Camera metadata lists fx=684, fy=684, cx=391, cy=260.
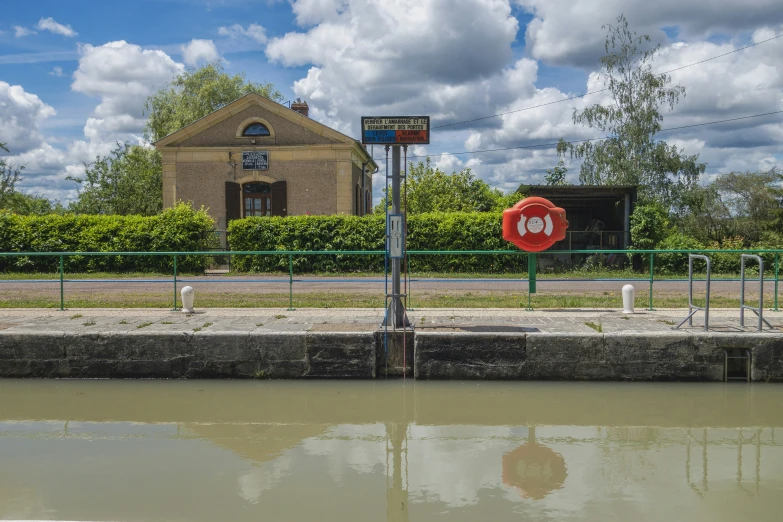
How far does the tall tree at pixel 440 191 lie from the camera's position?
38875 mm

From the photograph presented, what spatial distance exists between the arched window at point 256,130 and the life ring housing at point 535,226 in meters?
19.0

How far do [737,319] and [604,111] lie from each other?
27.1m

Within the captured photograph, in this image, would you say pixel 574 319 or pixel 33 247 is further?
pixel 33 247

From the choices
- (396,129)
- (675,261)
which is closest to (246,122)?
(675,261)

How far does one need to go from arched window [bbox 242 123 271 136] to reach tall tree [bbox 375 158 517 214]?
36.2 feet

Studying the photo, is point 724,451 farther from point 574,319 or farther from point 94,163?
point 94,163

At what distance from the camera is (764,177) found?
1537 inches

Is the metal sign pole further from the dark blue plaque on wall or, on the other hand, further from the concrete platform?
the dark blue plaque on wall

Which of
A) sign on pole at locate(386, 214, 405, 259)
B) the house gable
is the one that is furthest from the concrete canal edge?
the house gable

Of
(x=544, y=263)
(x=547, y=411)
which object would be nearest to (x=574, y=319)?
(x=547, y=411)

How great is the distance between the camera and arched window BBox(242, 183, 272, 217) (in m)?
30.1

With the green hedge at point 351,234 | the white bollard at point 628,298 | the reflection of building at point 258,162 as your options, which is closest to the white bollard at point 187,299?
the white bollard at point 628,298

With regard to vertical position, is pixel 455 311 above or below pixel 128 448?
above

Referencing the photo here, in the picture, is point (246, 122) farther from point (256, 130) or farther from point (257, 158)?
point (257, 158)
